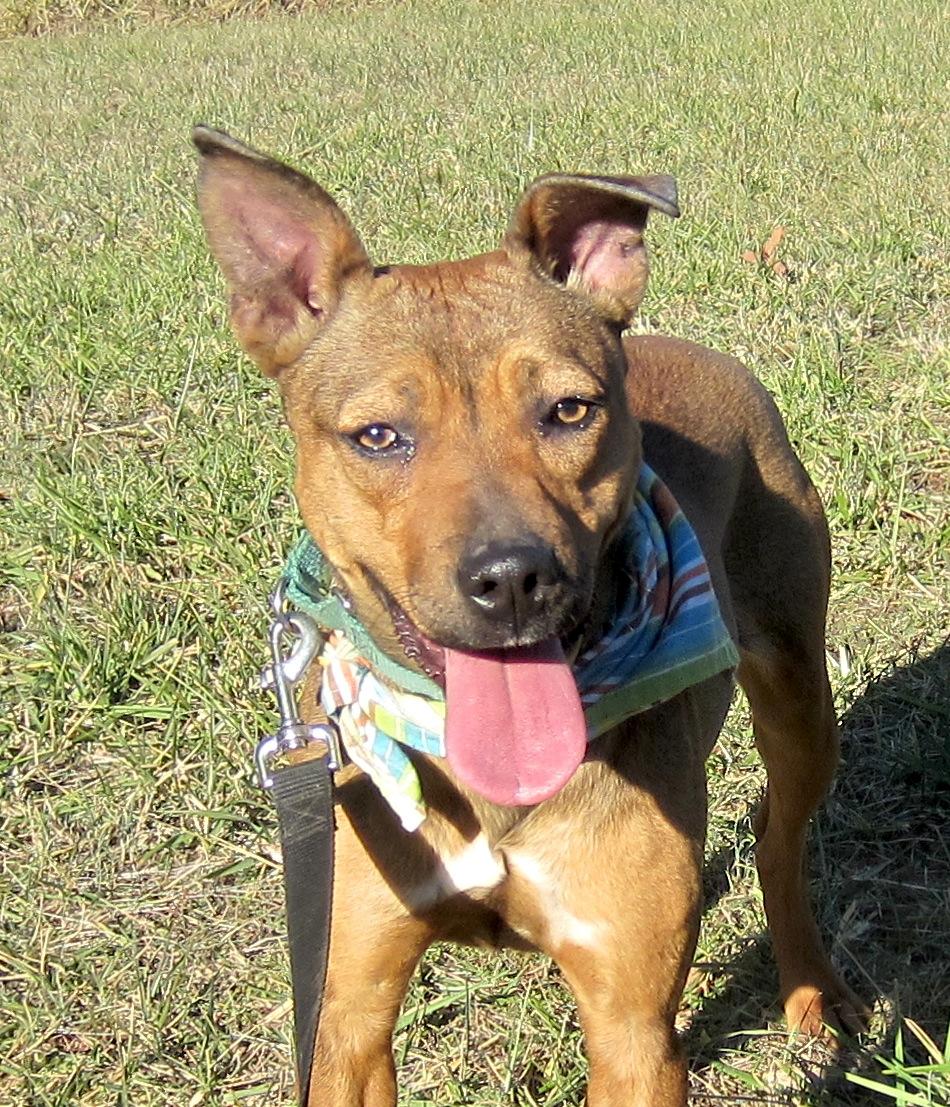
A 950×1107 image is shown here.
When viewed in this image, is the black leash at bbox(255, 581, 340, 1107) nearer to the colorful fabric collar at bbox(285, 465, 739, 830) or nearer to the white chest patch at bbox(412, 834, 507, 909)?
the colorful fabric collar at bbox(285, 465, 739, 830)

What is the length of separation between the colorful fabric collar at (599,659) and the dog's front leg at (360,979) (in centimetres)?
22

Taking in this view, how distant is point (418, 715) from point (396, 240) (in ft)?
19.7

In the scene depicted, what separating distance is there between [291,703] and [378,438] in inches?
22.8

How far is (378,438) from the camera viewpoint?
3.02 meters

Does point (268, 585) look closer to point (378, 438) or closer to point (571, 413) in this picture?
point (378, 438)

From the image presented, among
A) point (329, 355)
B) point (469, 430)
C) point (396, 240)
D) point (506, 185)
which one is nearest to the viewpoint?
point (469, 430)

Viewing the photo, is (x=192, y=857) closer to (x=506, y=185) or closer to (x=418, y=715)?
(x=418, y=715)

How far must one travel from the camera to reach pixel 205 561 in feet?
17.9

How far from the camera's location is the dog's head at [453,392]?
2746 mm

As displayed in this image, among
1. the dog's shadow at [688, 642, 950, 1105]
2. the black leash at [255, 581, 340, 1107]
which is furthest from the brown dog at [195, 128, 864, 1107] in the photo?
the dog's shadow at [688, 642, 950, 1105]

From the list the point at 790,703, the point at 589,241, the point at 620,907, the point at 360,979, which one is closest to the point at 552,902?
the point at 620,907

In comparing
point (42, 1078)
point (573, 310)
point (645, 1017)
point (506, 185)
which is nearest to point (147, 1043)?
point (42, 1078)

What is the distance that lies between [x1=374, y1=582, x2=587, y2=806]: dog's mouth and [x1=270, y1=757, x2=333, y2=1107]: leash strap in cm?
31

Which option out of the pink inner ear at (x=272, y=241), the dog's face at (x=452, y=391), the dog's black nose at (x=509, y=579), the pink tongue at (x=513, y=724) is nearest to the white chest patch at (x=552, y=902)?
the pink tongue at (x=513, y=724)
